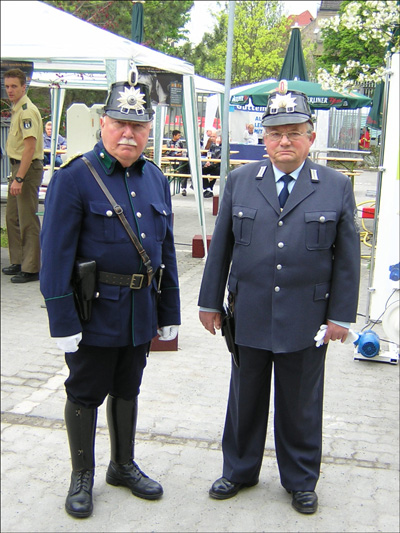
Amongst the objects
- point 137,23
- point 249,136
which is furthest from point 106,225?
point 249,136

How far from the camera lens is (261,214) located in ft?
8.87

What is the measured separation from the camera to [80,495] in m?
2.89

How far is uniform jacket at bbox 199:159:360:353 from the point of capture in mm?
2664

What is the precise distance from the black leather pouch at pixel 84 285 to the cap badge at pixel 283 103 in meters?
0.95

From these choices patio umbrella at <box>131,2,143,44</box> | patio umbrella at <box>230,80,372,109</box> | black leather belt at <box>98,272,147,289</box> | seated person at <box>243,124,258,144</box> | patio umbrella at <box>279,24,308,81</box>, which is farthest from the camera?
seated person at <box>243,124,258,144</box>

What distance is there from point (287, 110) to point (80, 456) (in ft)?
5.70

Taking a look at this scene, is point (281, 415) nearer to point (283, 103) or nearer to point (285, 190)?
point (285, 190)

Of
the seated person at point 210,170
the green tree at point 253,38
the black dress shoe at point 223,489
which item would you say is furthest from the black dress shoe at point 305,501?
the green tree at point 253,38

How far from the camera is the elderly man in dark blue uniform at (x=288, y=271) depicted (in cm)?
266

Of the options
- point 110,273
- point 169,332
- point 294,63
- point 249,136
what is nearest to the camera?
point 110,273

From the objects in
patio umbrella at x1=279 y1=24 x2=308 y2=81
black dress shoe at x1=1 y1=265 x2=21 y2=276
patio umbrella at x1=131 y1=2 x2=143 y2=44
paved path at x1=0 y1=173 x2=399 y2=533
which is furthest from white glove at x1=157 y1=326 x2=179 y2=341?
patio umbrella at x1=279 y1=24 x2=308 y2=81

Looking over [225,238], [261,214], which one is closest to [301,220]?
[261,214]

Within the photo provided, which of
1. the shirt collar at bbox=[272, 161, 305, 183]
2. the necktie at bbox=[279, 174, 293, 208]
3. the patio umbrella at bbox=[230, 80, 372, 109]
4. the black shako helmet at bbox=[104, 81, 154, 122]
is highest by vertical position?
the patio umbrella at bbox=[230, 80, 372, 109]

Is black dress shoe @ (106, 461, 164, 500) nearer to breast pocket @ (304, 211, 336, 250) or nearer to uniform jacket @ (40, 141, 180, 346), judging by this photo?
uniform jacket @ (40, 141, 180, 346)
